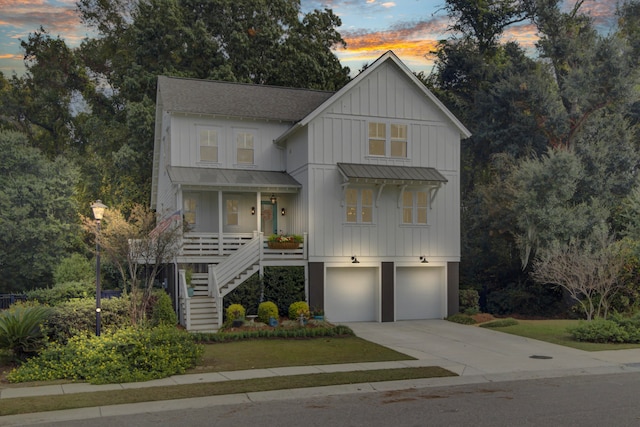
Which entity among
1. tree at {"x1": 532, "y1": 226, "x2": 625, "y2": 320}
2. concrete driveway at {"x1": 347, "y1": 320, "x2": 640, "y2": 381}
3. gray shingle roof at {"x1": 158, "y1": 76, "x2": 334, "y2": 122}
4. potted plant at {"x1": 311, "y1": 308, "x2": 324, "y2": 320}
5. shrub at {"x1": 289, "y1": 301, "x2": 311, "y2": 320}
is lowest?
concrete driveway at {"x1": 347, "y1": 320, "x2": 640, "y2": 381}

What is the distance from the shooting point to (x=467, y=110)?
38.6 metres

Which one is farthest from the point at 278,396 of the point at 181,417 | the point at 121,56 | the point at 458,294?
the point at 121,56

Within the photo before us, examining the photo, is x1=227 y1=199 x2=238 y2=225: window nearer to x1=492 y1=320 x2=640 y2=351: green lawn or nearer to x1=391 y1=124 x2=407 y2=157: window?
x1=391 y1=124 x2=407 y2=157: window

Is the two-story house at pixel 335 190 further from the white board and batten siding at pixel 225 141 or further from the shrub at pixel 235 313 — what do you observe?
the shrub at pixel 235 313

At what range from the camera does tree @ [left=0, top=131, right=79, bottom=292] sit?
32125 millimetres

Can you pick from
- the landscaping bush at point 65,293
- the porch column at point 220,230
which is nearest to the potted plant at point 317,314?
the porch column at point 220,230

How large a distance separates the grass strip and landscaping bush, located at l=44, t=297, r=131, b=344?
4.15m

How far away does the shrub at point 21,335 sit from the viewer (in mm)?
14555

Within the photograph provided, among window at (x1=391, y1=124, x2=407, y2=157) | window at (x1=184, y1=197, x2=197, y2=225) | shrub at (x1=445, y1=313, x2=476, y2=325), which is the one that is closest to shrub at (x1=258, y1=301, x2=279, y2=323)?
window at (x1=184, y1=197, x2=197, y2=225)

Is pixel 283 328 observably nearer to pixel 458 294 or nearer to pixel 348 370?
pixel 348 370

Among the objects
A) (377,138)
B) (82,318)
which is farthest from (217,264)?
(377,138)

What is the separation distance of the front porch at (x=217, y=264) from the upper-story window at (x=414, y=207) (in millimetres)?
4521

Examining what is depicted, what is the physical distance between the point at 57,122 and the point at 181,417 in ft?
131

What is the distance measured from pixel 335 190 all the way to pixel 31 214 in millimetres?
19206
